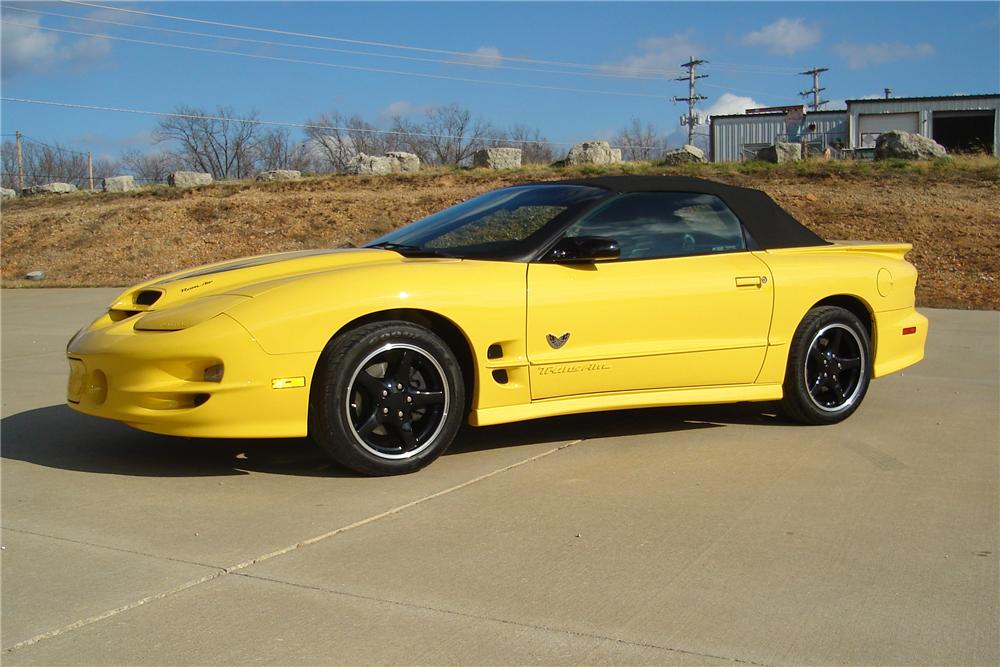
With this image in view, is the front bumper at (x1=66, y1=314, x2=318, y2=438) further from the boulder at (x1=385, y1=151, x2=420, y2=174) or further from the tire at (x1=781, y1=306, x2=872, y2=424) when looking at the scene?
the boulder at (x1=385, y1=151, x2=420, y2=174)

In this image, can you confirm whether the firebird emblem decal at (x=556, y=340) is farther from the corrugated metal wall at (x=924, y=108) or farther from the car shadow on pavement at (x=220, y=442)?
the corrugated metal wall at (x=924, y=108)

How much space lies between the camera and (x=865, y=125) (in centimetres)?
3744

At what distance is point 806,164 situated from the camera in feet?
73.8

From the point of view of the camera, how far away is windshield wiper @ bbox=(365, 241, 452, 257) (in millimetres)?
5125

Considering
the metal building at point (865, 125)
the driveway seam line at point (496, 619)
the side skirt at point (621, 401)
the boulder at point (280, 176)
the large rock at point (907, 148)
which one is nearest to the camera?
the driveway seam line at point (496, 619)

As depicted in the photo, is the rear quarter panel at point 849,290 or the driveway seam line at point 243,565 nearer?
the driveway seam line at point 243,565

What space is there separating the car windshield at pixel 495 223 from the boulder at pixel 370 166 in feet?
71.2

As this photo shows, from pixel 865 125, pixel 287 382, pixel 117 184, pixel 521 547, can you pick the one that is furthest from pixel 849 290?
pixel 865 125

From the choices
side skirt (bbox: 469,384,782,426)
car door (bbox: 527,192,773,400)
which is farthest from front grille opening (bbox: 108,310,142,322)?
car door (bbox: 527,192,773,400)

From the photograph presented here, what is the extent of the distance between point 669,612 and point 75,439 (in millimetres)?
3589

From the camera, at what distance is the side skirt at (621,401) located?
15.8 ft

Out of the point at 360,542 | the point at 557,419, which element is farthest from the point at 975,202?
the point at 360,542

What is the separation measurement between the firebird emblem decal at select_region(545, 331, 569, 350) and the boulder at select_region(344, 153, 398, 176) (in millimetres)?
22703

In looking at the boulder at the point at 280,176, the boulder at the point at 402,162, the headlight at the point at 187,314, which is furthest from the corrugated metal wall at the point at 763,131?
the headlight at the point at 187,314
